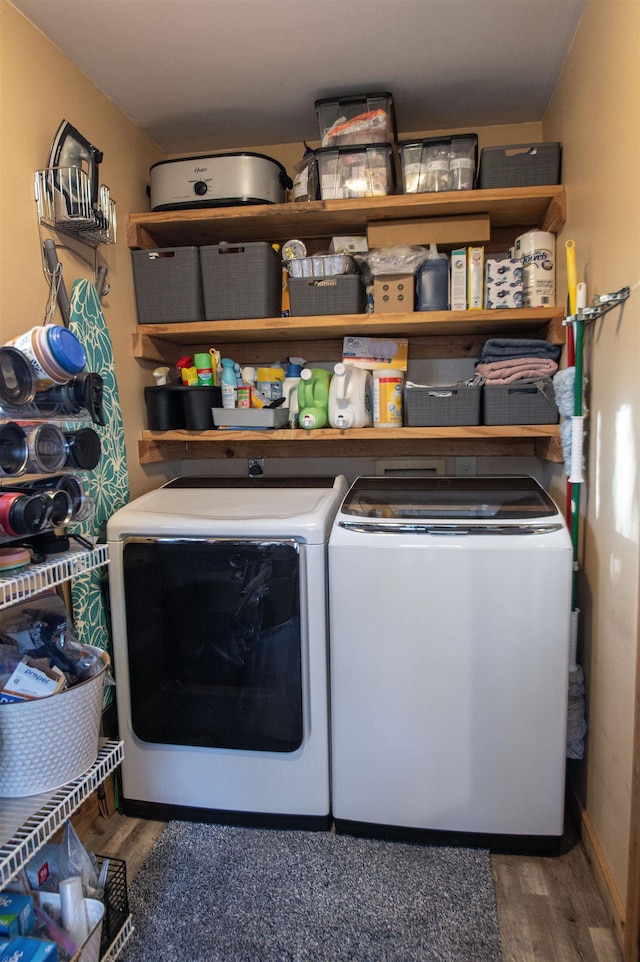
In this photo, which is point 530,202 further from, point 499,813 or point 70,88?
point 499,813

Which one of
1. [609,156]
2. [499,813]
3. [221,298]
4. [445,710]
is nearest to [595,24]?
[609,156]

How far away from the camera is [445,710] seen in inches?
60.7

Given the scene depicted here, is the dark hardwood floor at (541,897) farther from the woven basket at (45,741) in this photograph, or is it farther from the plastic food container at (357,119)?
the plastic food container at (357,119)

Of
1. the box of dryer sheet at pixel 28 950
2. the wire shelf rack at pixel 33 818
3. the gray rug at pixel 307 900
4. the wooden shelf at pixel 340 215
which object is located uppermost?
the wooden shelf at pixel 340 215

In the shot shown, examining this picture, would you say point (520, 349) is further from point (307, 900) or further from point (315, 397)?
point (307, 900)

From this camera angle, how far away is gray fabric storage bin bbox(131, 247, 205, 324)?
6.35 ft

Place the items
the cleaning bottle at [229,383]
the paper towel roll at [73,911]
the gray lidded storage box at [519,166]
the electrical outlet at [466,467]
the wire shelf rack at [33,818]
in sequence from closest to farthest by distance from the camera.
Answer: the wire shelf rack at [33,818] → the paper towel roll at [73,911] → the gray lidded storage box at [519,166] → the cleaning bottle at [229,383] → the electrical outlet at [466,467]

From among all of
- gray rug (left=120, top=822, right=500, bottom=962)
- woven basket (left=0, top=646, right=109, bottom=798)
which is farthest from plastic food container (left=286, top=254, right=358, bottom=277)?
gray rug (left=120, top=822, right=500, bottom=962)

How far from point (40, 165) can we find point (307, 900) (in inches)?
79.9

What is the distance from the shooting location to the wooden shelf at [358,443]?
6.01 ft

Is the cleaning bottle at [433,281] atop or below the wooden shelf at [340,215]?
below

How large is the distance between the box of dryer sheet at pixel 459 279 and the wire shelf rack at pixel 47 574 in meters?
1.33

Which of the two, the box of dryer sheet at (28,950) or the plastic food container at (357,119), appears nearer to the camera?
the box of dryer sheet at (28,950)

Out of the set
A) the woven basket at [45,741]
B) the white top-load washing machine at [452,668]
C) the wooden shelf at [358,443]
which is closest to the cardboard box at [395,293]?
the wooden shelf at [358,443]
